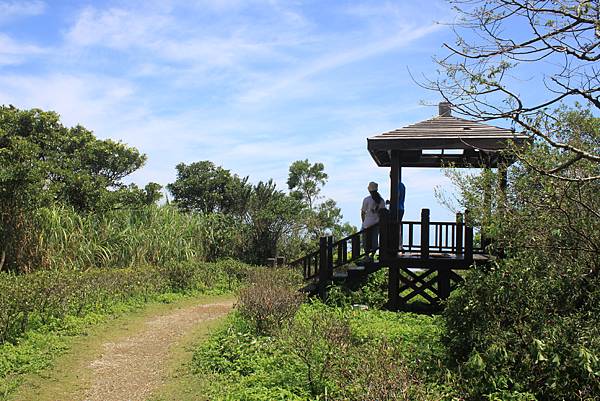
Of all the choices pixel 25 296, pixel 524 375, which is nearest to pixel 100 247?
pixel 25 296

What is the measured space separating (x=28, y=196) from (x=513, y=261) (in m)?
10.9

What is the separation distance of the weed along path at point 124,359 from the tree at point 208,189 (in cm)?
1060

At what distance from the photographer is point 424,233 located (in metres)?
10.2

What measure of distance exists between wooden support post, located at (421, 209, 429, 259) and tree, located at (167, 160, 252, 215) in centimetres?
1132

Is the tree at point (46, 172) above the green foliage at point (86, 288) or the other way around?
above

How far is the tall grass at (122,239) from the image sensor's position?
13.7 meters

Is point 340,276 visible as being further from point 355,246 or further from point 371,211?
point 371,211

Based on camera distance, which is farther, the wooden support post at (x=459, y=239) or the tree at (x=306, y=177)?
the tree at (x=306, y=177)

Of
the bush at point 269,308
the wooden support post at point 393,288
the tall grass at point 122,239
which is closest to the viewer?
the bush at point 269,308

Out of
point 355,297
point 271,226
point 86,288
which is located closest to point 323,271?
point 355,297

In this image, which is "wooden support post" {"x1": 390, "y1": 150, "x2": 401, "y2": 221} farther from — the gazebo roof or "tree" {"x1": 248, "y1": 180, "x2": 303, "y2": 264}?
"tree" {"x1": 248, "y1": 180, "x2": 303, "y2": 264}

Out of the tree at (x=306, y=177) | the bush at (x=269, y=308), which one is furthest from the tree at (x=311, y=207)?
the bush at (x=269, y=308)

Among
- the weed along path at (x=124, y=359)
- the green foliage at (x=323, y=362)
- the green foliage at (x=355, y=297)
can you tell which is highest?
the green foliage at (x=355, y=297)

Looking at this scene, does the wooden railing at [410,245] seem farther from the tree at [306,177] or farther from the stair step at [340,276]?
the tree at [306,177]
